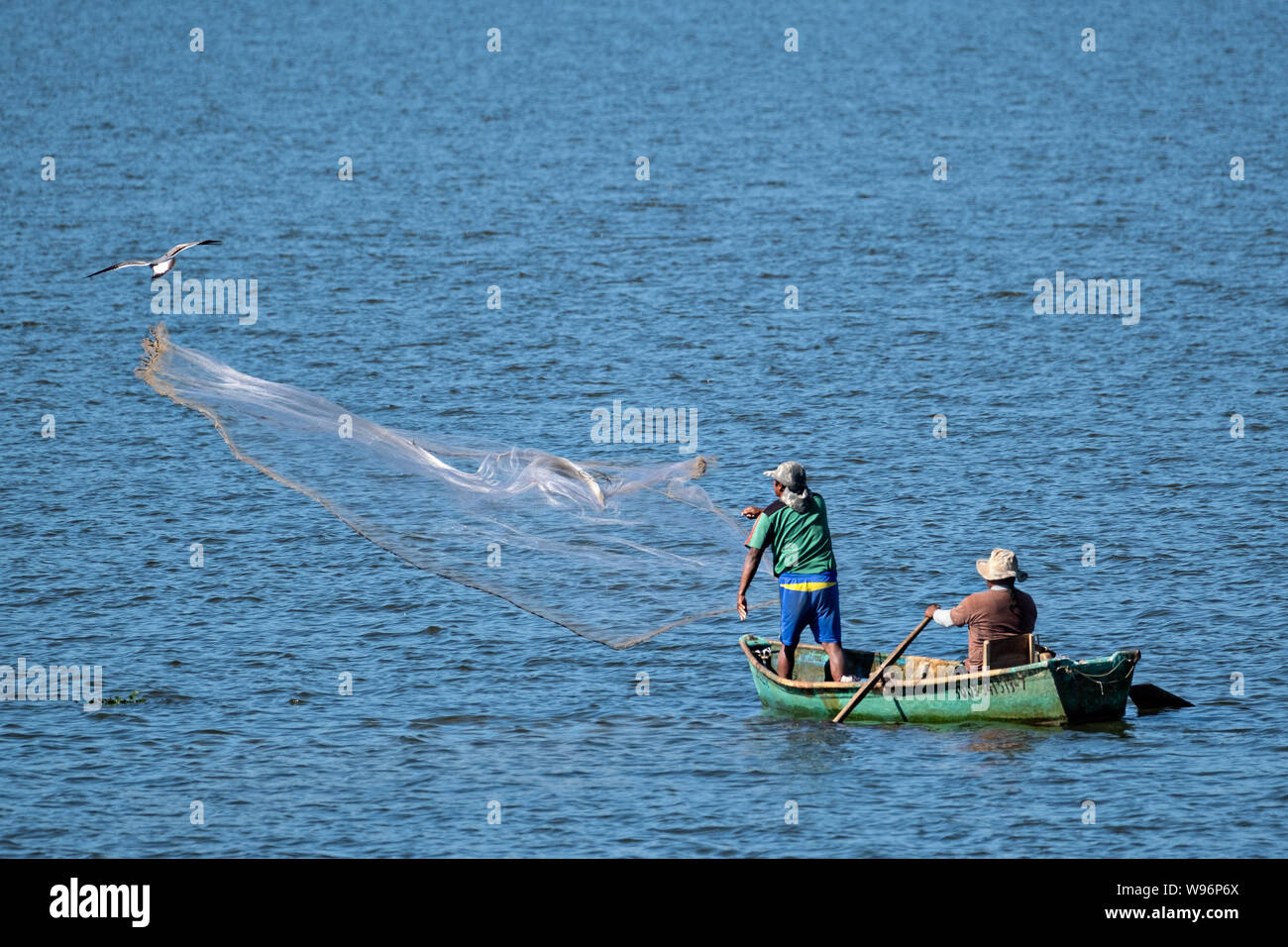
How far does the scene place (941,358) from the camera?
3173cm

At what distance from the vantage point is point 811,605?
16.3 metres

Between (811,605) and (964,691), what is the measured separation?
5.04 ft

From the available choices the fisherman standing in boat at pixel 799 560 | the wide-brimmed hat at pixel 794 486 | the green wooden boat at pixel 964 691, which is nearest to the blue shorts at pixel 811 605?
the fisherman standing in boat at pixel 799 560

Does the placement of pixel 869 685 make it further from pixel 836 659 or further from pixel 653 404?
pixel 653 404

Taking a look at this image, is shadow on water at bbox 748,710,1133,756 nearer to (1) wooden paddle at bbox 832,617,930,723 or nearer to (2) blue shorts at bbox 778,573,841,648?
(1) wooden paddle at bbox 832,617,930,723

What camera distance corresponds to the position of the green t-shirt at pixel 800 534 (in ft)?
52.7

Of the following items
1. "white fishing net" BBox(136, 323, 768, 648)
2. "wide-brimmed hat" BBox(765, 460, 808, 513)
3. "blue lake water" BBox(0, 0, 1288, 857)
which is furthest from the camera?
"white fishing net" BBox(136, 323, 768, 648)

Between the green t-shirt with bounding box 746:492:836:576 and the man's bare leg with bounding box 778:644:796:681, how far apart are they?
81 cm

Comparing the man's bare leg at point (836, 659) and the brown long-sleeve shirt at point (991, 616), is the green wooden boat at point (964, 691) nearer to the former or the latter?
the man's bare leg at point (836, 659)

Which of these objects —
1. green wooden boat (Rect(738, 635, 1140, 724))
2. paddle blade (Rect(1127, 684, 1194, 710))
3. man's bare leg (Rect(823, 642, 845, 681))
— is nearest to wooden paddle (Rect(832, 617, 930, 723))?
green wooden boat (Rect(738, 635, 1140, 724))

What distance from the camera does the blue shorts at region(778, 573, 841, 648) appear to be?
16219 mm

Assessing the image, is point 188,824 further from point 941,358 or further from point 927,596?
point 941,358
